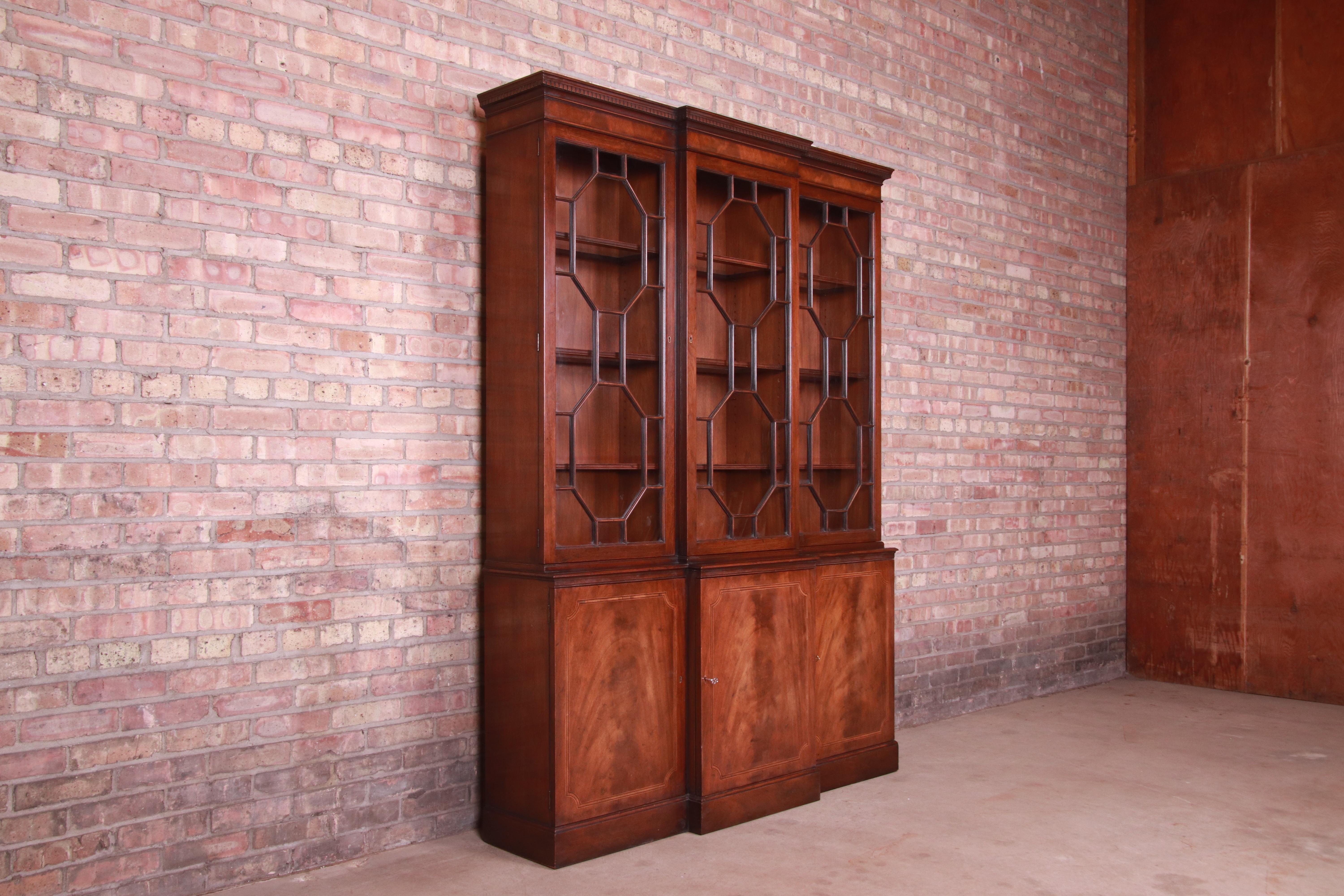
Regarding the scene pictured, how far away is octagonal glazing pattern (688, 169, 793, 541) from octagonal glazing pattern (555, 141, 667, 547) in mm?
344

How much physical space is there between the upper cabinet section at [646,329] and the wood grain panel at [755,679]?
0.67ft

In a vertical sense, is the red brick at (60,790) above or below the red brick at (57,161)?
below

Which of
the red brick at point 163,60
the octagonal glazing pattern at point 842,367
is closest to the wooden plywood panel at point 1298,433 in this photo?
the octagonal glazing pattern at point 842,367

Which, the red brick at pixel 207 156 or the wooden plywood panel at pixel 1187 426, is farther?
the wooden plywood panel at pixel 1187 426

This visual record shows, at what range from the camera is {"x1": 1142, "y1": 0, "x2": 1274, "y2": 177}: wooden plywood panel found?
265 inches

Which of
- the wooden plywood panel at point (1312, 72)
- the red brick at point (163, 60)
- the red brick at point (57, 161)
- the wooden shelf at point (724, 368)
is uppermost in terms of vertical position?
the wooden plywood panel at point (1312, 72)

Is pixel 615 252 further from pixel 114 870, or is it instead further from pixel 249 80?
pixel 114 870

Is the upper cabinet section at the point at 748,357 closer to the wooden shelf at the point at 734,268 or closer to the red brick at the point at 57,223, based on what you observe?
the wooden shelf at the point at 734,268

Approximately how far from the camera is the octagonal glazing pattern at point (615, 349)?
13.2 feet

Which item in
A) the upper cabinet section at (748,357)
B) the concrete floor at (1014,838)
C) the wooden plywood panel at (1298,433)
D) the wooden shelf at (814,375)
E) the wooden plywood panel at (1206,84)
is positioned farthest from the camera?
the wooden plywood panel at (1206,84)

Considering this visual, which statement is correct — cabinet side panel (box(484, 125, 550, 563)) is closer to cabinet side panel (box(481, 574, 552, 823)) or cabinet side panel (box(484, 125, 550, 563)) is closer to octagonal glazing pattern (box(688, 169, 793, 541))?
cabinet side panel (box(481, 574, 552, 823))

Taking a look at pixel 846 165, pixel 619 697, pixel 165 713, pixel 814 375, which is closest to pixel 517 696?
pixel 619 697

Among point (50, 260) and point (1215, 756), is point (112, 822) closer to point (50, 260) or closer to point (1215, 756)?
point (50, 260)

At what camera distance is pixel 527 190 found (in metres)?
3.83
